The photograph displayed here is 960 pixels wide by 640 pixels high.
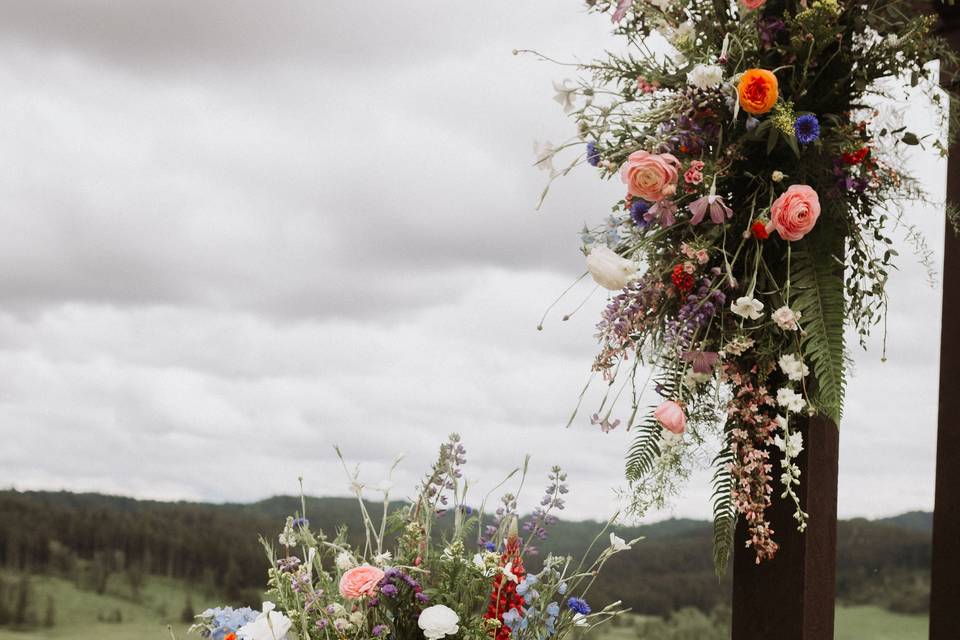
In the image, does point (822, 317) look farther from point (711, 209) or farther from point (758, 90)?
point (758, 90)

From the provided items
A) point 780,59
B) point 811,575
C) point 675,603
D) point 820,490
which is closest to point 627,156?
point 780,59

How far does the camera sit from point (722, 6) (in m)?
1.49

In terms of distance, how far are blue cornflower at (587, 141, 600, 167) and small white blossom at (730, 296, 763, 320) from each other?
395 mm

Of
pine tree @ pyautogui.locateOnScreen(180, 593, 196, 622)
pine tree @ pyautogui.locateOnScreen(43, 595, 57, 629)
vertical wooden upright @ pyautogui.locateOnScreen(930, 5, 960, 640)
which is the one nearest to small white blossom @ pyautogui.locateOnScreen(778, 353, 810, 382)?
vertical wooden upright @ pyautogui.locateOnScreen(930, 5, 960, 640)

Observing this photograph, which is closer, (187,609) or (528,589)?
(528,589)

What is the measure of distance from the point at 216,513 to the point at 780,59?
2.03 m

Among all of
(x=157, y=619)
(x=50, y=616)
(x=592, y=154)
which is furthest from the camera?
(x=157, y=619)

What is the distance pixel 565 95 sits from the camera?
1.65 metres

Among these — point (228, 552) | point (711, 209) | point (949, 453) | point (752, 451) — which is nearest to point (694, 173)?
point (711, 209)

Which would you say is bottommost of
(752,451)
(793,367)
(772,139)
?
(752,451)

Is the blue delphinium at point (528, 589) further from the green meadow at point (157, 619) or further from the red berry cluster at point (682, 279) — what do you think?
the green meadow at point (157, 619)

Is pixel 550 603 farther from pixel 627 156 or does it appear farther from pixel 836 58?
pixel 836 58

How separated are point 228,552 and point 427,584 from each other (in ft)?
4.76

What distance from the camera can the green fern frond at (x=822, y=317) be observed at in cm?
130
